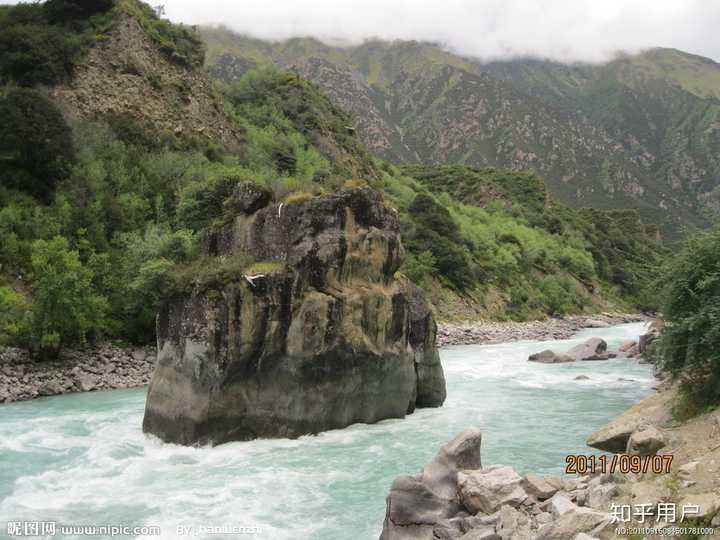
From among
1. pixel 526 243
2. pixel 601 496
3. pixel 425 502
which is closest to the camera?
pixel 601 496

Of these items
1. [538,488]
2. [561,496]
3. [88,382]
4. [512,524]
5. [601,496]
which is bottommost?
[88,382]

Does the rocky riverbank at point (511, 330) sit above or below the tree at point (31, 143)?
below

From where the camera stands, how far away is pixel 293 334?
18.7 m

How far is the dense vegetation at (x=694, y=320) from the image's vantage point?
12.2 metres

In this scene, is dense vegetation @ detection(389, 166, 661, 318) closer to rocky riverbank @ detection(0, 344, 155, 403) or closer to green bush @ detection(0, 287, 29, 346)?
rocky riverbank @ detection(0, 344, 155, 403)

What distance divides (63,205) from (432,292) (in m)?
36.5

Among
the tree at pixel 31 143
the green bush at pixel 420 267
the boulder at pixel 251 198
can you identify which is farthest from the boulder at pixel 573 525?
the green bush at pixel 420 267

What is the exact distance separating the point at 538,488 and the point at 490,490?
805mm

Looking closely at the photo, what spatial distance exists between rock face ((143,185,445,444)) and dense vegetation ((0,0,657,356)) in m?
0.95

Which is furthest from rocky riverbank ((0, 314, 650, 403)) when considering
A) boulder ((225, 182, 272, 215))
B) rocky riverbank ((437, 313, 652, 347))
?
rocky riverbank ((437, 313, 652, 347))

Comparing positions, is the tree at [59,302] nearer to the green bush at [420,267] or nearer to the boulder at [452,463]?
the boulder at [452,463]

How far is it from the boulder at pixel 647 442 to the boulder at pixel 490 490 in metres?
2.69

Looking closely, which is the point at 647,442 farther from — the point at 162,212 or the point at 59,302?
the point at 162,212

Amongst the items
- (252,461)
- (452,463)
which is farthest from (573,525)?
(252,461)
